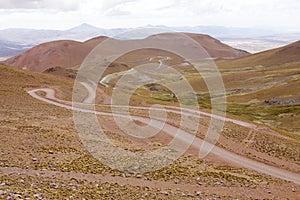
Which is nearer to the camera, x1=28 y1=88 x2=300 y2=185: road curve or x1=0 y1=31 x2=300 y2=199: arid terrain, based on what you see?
x1=0 y1=31 x2=300 y2=199: arid terrain

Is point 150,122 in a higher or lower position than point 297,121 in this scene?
higher

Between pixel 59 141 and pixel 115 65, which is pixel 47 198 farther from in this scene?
pixel 115 65

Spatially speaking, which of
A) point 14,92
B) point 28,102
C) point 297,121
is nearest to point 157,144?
point 28,102

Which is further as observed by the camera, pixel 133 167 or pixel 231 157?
pixel 231 157

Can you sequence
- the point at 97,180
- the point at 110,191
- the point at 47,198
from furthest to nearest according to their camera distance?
the point at 97,180
the point at 110,191
the point at 47,198

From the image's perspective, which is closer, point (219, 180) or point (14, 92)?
point (219, 180)

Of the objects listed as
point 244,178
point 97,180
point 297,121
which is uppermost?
point 97,180

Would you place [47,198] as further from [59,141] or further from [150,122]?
[150,122]

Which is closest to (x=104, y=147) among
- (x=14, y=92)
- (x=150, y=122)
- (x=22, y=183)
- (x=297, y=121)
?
(x=22, y=183)

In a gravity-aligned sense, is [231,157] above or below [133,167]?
below

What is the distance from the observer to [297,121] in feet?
255

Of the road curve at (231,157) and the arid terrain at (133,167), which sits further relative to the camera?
the road curve at (231,157)

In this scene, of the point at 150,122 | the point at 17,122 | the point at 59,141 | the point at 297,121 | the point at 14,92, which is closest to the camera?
the point at 59,141

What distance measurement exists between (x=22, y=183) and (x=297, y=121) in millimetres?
73178
